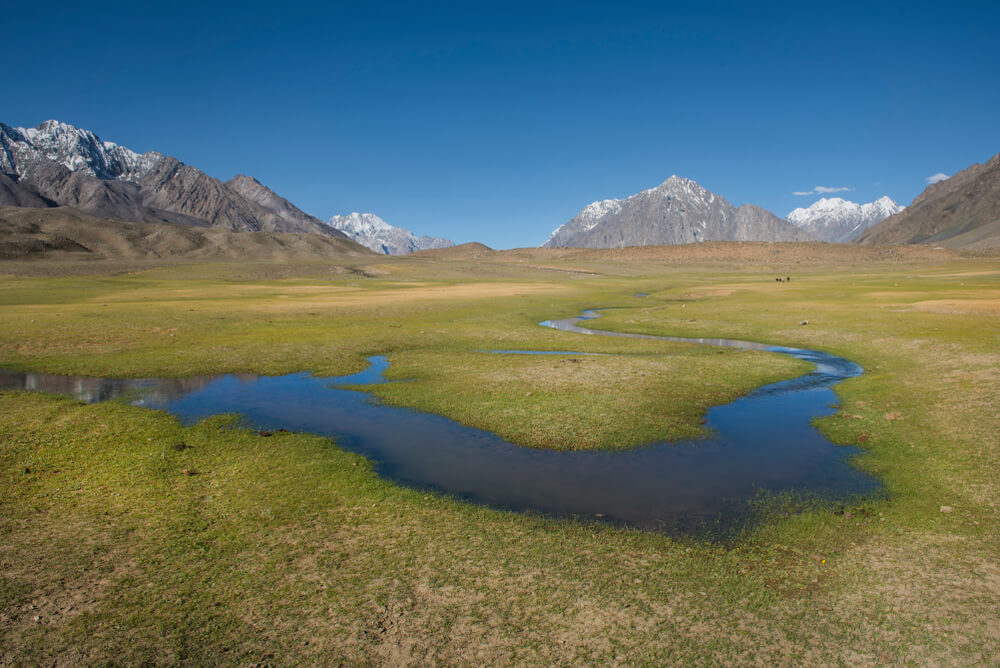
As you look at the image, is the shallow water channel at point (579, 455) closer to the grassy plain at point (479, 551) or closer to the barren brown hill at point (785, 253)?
the grassy plain at point (479, 551)

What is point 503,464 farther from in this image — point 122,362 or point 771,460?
point 122,362

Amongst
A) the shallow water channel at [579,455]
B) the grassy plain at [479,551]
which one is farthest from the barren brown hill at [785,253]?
the grassy plain at [479,551]

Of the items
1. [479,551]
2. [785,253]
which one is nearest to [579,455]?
[479,551]

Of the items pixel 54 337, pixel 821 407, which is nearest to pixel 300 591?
pixel 821 407

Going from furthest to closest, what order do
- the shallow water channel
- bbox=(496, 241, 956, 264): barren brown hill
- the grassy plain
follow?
bbox=(496, 241, 956, 264): barren brown hill < the shallow water channel < the grassy plain

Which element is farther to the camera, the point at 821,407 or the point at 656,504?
the point at 821,407

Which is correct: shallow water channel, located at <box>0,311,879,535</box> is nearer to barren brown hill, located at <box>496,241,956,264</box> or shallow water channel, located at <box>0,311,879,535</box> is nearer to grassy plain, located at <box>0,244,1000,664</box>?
grassy plain, located at <box>0,244,1000,664</box>

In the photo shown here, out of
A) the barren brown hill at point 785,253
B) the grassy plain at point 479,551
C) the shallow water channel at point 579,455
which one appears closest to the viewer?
the grassy plain at point 479,551

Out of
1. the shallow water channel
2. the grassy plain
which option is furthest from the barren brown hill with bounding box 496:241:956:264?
the grassy plain
